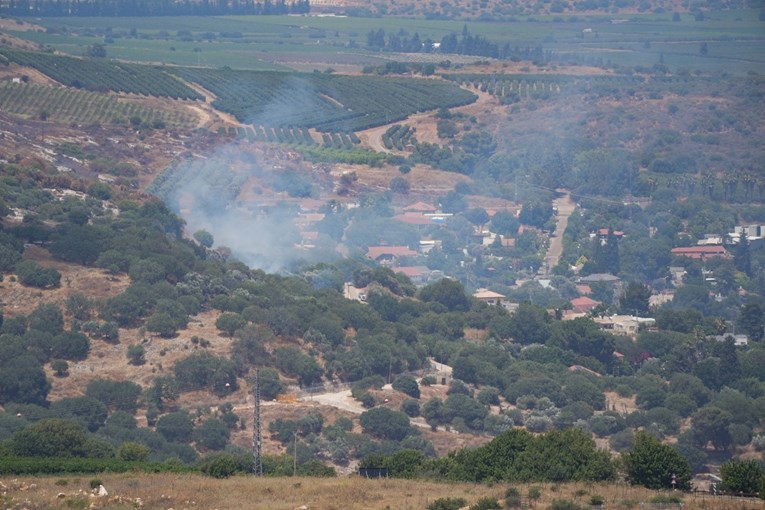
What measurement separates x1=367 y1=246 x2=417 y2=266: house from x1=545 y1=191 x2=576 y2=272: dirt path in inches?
413

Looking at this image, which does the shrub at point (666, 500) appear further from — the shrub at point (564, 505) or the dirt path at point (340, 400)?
the dirt path at point (340, 400)

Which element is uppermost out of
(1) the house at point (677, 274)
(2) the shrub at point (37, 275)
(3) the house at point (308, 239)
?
(2) the shrub at point (37, 275)

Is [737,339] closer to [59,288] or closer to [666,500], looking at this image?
[59,288]

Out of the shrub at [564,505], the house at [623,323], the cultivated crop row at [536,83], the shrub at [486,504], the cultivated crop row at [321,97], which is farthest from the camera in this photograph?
the cultivated crop row at [536,83]

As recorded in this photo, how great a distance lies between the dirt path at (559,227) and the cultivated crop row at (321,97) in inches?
744

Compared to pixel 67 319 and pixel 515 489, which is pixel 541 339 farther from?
pixel 515 489

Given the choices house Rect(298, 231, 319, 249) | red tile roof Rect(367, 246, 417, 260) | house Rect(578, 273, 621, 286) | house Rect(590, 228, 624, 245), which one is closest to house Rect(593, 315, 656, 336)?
house Rect(578, 273, 621, 286)

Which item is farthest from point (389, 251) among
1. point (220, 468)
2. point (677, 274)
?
point (220, 468)

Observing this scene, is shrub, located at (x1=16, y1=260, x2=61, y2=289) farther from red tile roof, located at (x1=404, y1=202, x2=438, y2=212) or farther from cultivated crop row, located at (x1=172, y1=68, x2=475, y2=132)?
cultivated crop row, located at (x1=172, y1=68, x2=475, y2=132)

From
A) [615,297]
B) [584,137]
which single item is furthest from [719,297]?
[584,137]

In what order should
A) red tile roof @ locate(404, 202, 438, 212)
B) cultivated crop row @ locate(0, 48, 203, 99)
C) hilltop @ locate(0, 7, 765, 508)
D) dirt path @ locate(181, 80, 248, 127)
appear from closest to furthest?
1. hilltop @ locate(0, 7, 765, 508)
2. red tile roof @ locate(404, 202, 438, 212)
3. dirt path @ locate(181, 80, 248, 127)
4. cultivated crop row @ locate(0, 48, 203, 99)

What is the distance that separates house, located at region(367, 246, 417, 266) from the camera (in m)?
128

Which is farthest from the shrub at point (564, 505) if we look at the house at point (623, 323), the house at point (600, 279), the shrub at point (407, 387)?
the house at point (600, 279)

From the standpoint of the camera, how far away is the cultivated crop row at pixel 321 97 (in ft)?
519
